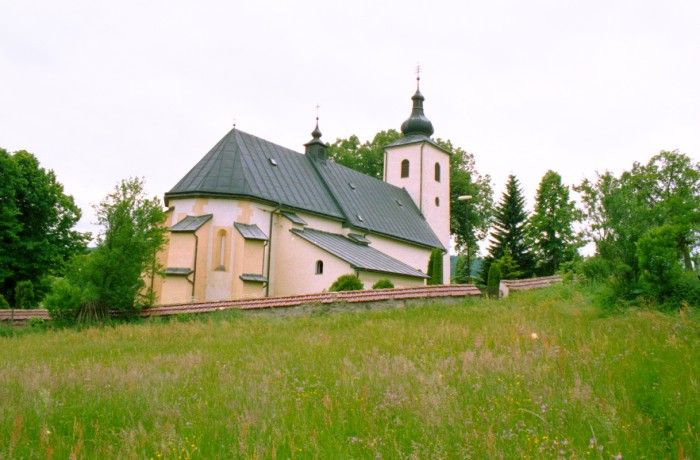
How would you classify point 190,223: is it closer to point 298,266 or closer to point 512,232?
point 298,266

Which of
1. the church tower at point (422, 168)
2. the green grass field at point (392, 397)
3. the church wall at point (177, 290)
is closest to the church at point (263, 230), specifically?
the church wall at point (177, 290)

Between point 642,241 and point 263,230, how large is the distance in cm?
1757

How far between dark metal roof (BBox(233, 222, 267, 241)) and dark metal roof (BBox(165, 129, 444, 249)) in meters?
1.28

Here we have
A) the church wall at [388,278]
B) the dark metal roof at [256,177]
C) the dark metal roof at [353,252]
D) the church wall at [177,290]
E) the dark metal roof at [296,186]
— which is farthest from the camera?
the dark metal roof at [296,186]

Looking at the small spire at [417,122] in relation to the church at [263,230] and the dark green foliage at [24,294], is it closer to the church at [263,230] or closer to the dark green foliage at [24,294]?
the church at [263,230]

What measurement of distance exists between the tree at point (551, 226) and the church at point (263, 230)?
11.9 meters

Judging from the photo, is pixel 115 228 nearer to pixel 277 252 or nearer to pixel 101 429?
pixel 277 252

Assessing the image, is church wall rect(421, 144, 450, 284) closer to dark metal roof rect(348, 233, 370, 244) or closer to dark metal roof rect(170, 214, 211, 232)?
dark metal roof rect(348, 233, 370, 244)

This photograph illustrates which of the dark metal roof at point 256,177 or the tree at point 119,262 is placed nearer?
the tree at point 119,262

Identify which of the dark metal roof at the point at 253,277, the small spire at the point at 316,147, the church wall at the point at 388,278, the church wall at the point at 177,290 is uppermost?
the small spire at the point at 316,147

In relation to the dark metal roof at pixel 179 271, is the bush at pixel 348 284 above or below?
below

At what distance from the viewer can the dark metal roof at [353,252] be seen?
23483 mm

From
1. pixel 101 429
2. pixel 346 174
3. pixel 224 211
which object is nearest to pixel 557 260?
pixel 346 174

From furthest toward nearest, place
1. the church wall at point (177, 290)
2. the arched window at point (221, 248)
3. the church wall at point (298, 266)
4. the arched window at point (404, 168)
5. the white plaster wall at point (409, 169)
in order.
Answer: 1. the arched window at point (404, 168)
2. the white plaster wall at point (409, 169)
3. the church wall at point (298, 266)
4. the arched window at point (221, 248)
5. the church wall at point (177, 290)
